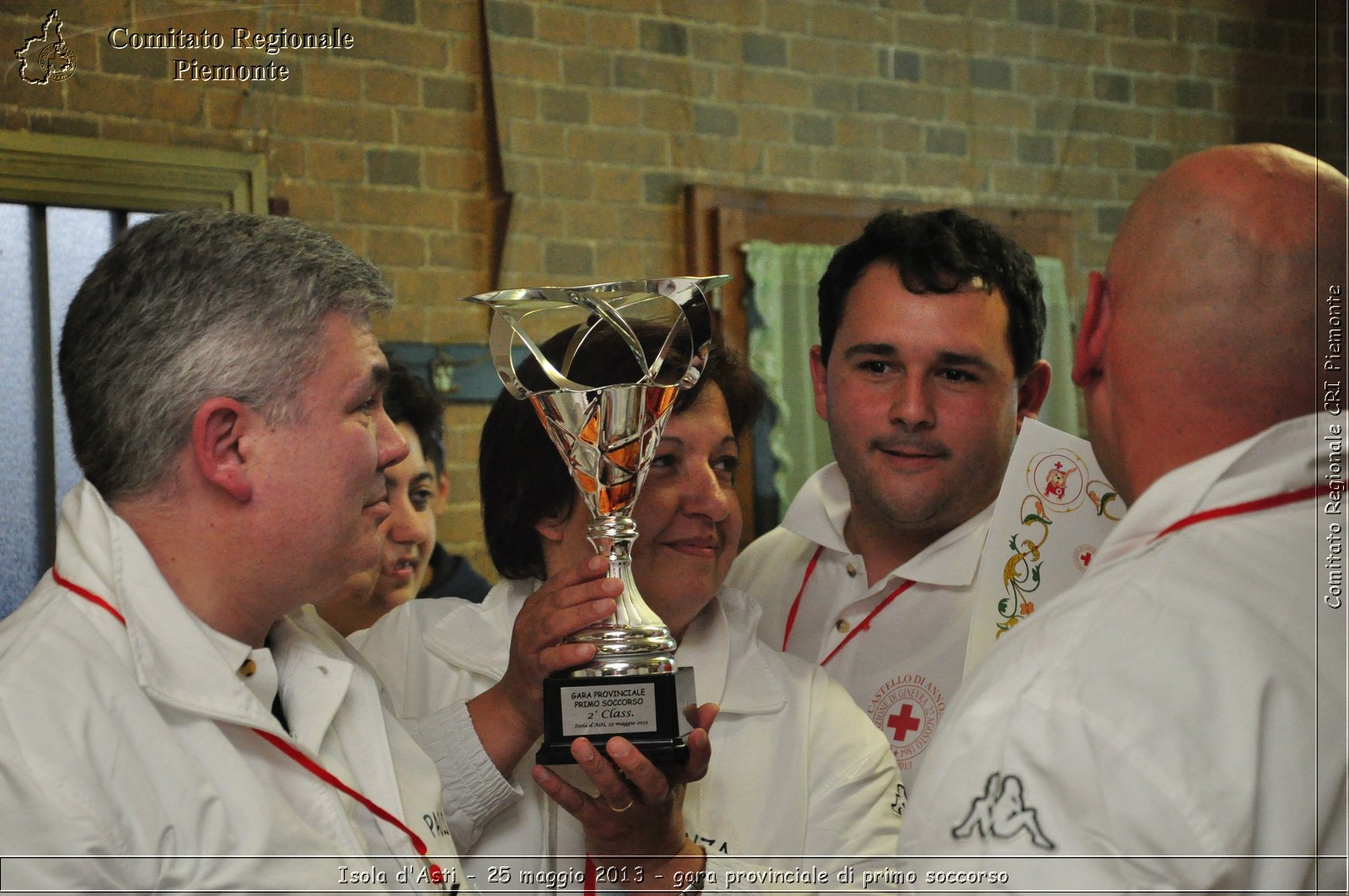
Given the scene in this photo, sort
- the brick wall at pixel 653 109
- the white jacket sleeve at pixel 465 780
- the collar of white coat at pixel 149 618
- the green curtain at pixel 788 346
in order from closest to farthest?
the collar of white coat at pixel 149 618, the white jacket sleeve at pixel 465 780, the brick wall at pixel 653 109, the green curtain at pixel 788 346

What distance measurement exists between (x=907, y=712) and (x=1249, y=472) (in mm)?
1214

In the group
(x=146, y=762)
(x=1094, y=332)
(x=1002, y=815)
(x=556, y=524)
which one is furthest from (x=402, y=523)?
(x=1002, y=815)

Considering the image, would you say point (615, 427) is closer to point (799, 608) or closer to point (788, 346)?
point (799, 608)

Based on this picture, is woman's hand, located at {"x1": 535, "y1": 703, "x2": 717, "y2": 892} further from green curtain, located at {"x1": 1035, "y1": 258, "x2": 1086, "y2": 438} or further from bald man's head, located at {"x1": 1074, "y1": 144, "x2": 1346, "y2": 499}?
green curtain, located at {"x1": 1035, "y1": 258, "x2": 1086, "y2": 438}

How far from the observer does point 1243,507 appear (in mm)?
1354

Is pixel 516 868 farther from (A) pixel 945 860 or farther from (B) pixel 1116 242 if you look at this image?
(B) pixel 1116 242

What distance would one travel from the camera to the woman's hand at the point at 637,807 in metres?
1.76

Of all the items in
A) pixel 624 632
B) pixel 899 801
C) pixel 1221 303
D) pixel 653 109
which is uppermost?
pixel 653 109

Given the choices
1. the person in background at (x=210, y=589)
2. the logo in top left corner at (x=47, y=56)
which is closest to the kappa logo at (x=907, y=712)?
the person in background at (x=210, y=589)

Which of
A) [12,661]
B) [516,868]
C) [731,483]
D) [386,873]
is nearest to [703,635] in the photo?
[731,483]

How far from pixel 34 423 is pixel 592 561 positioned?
2581mm

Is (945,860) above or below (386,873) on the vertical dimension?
above

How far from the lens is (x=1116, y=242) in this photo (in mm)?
1527

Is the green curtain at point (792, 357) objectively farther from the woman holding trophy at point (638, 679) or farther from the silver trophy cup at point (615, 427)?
the silver trophy cup at point (615, 427)
